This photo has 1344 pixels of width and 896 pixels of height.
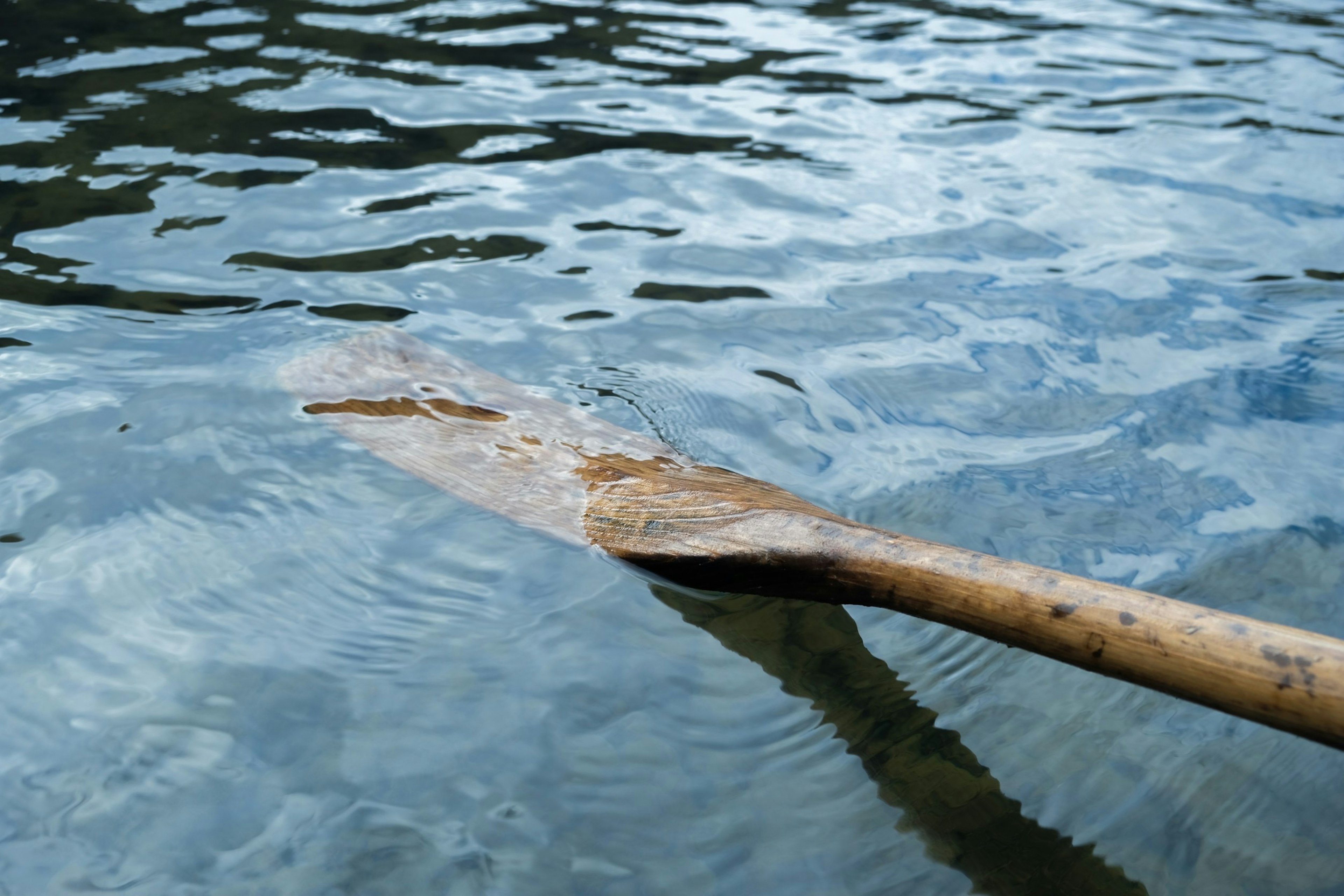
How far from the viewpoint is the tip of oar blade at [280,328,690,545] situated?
2.52m

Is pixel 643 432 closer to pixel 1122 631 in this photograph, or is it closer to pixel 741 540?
pixel 741 540

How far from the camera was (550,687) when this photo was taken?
2.06m

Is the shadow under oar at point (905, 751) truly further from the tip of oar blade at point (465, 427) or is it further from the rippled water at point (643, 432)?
the tip of oar blade at point (465, 427)

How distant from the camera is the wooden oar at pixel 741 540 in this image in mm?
1428

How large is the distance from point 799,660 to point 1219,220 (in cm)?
302

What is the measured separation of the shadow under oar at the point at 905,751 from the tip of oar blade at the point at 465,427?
426mm

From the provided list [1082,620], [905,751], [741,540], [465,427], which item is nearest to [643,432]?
[465,427]

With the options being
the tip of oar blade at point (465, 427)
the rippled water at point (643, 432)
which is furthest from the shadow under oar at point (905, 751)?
the tip of oar blade at point (465, 427)

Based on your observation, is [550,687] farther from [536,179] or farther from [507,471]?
[536,179]

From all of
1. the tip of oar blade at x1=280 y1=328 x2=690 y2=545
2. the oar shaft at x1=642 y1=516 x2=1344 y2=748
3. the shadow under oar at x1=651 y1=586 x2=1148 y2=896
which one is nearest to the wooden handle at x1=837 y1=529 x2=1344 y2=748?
the oar shaft at x1=642 y1=516 x2=1344 y2=748

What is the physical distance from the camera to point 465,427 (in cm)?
271

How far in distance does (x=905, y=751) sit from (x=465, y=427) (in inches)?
55.7

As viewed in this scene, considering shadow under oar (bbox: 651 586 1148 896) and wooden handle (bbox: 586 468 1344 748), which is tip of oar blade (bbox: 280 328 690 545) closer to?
wooden handle (bbox: 586 468 1344 748)

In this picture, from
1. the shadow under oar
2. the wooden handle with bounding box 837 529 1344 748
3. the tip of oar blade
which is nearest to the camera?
the wooden handle with bounding box 837 529 1344 748
